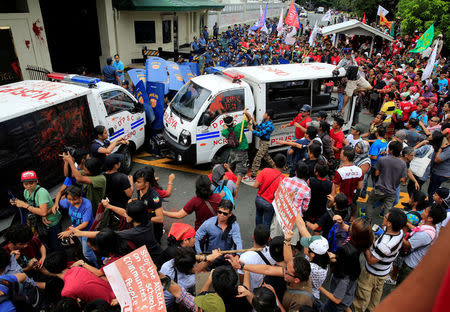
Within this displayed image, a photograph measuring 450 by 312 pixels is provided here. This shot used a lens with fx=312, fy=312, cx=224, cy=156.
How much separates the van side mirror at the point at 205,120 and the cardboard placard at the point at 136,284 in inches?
174

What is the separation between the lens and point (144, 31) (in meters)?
17.9

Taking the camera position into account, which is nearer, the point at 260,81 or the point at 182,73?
the point at 260,81

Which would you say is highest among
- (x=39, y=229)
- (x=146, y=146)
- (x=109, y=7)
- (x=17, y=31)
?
(x=109, y=7)

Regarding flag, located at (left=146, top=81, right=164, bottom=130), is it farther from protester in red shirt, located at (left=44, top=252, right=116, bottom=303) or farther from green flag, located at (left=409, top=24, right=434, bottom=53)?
green flag, located at (left=409, top=24, right=434, bottom=53)

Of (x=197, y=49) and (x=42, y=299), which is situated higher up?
(x=197, y=49)

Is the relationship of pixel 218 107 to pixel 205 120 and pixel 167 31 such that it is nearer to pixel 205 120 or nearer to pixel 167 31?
pixel 205 120

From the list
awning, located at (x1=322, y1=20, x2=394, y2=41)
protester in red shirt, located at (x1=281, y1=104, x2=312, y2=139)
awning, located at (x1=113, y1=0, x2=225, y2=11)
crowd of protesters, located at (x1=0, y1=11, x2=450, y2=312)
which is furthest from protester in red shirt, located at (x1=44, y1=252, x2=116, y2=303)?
awning, located at (x1=113, y1=0, x2=225, y2=11)

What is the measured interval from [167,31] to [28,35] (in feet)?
35.4

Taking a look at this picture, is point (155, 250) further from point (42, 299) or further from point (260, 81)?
point (260, 81)

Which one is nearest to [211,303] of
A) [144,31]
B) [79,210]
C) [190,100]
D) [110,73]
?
[79,210]

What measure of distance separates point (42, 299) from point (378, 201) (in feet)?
16.5

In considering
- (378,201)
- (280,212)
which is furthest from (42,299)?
(378,201)

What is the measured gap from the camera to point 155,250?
3.44m

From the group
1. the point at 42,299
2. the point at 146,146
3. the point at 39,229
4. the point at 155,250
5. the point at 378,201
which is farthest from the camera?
the point at 146,146
